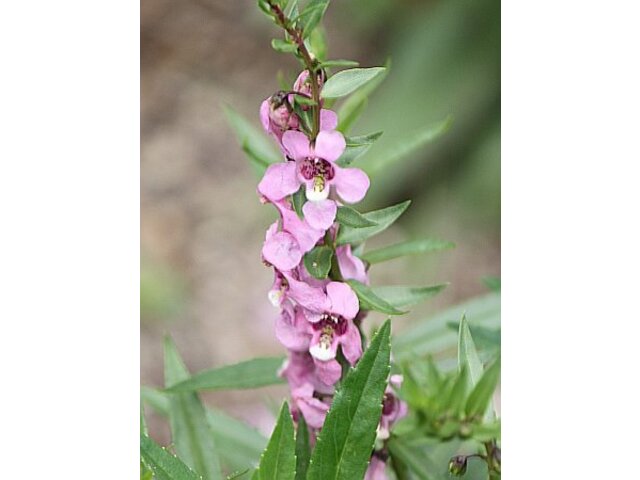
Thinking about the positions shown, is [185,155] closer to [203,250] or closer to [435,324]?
[203,250]

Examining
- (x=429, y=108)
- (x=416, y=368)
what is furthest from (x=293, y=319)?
(x=429, y=108)

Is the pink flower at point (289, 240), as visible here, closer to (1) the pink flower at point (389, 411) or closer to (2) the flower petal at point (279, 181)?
(2) the flower petal at point (279, 181)

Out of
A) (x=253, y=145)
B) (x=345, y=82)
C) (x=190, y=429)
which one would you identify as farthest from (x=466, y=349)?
(x=253, y=145)

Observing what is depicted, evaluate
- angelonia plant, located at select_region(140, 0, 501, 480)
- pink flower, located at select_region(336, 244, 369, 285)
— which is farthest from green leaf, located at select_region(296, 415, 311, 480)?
pink flower, located at select_region(336, 244, 369, 285)

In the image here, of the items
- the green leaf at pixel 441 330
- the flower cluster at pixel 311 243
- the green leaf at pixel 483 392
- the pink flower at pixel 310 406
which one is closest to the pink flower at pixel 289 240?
the flower cluster at pixel 311 243

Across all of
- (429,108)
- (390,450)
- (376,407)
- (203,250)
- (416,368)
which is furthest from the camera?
(203,250)

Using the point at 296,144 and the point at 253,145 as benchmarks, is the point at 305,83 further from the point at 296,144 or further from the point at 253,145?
the point at 253,145
